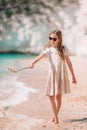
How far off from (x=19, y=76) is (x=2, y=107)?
4.54 m

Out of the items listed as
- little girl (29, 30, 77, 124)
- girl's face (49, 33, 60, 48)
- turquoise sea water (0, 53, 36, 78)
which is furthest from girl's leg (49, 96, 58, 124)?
turquoise sea water (0, 53, 36, 78)

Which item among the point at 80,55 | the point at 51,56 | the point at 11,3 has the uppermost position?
the point at 51,56

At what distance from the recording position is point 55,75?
21.3 feet

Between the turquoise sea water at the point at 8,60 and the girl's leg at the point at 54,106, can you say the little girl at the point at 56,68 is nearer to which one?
the girl's leg at the point at 54,106

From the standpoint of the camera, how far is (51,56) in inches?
257

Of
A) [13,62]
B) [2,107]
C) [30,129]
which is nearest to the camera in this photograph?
[30,129]

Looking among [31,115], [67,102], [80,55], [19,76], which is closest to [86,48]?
[80,55]

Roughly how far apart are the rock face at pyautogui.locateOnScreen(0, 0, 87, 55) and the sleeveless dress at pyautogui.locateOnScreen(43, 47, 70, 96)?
11.9m

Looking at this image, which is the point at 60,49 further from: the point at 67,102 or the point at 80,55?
the point at 80,55

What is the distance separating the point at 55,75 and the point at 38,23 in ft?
41.8

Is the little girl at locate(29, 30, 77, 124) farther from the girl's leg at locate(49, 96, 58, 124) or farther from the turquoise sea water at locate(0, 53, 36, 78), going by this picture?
the turquoise sea water at locate(0, 53, 36, 78)

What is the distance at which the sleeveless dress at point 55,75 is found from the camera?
6477 millimetres

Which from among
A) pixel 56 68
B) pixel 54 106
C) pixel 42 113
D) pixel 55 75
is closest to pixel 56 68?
pixel 56 68

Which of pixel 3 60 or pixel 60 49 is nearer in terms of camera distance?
pixel 60 49
